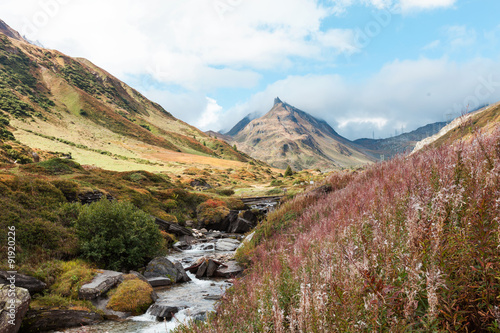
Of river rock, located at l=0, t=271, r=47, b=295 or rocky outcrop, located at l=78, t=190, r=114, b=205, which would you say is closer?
river rock, located at l=0, t=271, r=47, b=295

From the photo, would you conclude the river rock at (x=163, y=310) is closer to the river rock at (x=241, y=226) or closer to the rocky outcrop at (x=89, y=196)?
the rocky outcrop at (x=89, y=196)

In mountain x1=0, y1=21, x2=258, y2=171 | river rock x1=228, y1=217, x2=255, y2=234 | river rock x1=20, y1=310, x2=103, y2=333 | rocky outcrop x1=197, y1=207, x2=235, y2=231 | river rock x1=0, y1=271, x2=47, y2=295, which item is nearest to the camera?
river rock x1=20, y1=310, x2=103, y2=333

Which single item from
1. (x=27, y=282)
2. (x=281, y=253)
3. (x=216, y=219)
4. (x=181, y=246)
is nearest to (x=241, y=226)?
(x=216, y=219)

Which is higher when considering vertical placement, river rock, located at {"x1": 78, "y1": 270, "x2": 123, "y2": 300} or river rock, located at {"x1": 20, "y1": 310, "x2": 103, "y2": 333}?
river rock, located at {"x1": 78, "y1": 270, "x2": 123, "y2": 300}

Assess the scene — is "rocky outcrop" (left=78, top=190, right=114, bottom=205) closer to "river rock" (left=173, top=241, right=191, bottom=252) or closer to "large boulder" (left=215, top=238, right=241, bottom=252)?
"river rock" (left=173, top=241, right=191, bottom=252)

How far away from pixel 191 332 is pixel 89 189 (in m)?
18.1

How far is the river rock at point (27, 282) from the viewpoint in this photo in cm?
808

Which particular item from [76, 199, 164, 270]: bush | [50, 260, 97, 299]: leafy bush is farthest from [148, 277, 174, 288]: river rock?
[50, 260, 97, 299]: leafy bush

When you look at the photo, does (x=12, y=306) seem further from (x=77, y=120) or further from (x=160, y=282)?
(x=77, y=120)

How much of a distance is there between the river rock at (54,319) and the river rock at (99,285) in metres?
0.90

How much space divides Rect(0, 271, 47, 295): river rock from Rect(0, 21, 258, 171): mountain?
52.5 m

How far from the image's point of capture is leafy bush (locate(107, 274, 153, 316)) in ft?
29.8

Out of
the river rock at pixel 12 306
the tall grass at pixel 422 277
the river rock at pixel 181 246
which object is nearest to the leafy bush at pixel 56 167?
the river rock at pixel 181 246

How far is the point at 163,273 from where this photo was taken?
1245cm
